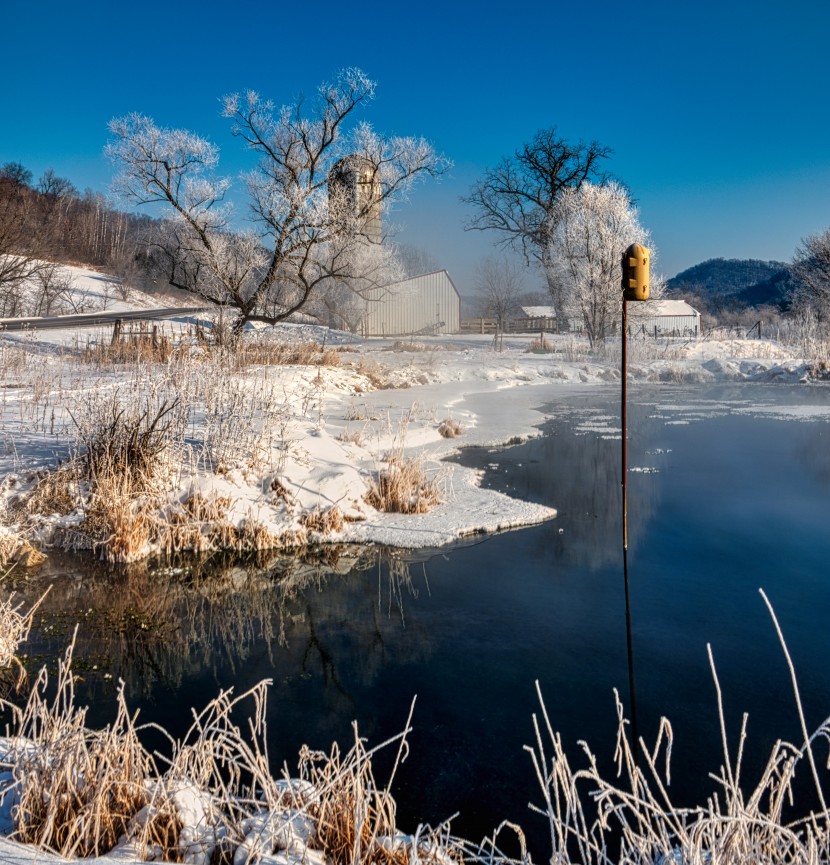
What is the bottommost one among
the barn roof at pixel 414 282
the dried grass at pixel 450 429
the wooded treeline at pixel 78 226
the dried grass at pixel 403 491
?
the dried grass at pixel 403 491

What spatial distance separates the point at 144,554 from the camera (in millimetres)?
7012

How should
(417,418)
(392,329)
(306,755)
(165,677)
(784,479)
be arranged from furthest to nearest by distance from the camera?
(392,329) < (417,418) < (784,479) < (165,677) < (306,755)

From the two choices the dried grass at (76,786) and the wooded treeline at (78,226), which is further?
the wooded treeline at (78,226)

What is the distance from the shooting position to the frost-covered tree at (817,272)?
36.4 meters

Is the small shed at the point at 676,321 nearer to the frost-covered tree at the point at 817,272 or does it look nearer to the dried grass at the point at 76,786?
the frost-covered tree at the point at 817,272

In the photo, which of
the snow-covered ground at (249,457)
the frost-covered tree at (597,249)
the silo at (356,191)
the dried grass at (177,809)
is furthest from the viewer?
the frost-covered tree at (597,249)

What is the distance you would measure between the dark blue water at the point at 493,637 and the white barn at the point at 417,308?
36.1 m

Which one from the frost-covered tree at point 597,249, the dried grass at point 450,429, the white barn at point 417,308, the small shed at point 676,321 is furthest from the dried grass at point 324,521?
the small shed at point 676,321

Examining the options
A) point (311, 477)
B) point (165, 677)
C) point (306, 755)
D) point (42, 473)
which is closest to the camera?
point (306, 755)

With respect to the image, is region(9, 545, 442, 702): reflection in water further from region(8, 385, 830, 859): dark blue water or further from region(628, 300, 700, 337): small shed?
region(628, 300, 700, 337): small shed

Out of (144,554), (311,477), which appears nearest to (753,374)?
(311,477)

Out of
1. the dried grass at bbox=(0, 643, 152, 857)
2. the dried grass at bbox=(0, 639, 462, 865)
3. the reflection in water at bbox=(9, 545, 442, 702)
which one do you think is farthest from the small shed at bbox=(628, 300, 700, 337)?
the dried grass at bbox=(0, 643, 152, 857)

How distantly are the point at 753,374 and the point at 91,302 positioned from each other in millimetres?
37699

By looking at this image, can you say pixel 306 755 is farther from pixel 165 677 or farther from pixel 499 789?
pixel 165 677
